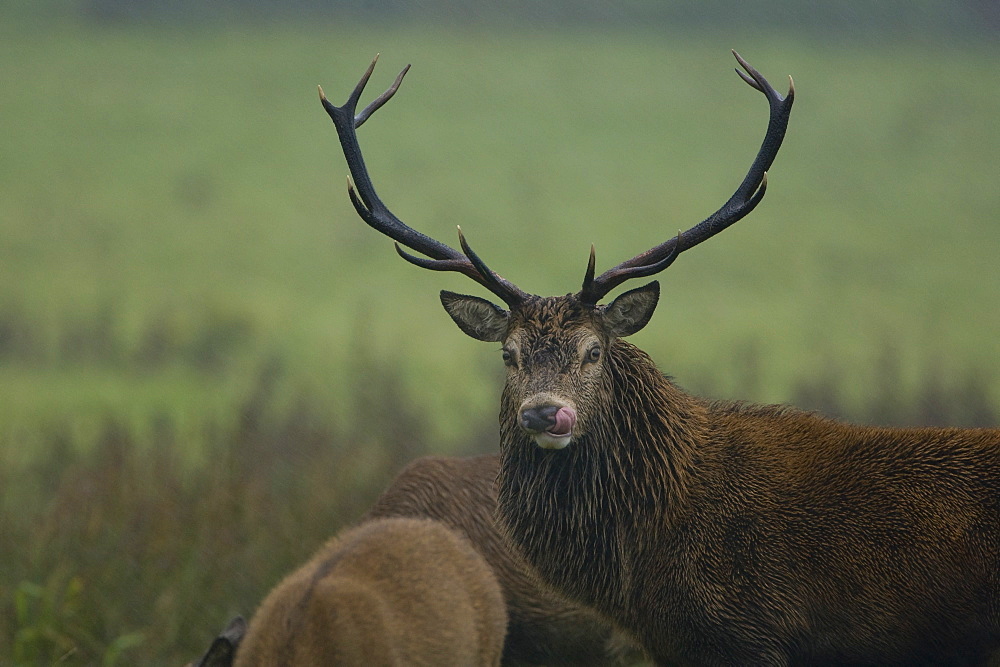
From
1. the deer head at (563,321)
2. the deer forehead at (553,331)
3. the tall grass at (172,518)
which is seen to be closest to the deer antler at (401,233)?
the deer head at (563,321)

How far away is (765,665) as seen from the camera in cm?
446

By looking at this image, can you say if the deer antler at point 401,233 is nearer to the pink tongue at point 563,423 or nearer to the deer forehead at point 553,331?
the deer forehead at point 553,331

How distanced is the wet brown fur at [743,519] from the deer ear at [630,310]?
0.17 feet

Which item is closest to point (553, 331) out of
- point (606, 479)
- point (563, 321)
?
point (563, 321)

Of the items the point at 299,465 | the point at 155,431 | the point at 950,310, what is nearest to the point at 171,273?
the point at 155,431

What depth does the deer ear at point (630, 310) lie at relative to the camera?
4887 mm

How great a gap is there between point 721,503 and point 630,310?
893mm

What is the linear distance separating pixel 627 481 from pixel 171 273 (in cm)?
678

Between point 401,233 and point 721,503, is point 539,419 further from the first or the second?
point 401,233

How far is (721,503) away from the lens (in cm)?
471

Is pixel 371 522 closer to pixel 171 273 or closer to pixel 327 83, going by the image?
pixel 171 273

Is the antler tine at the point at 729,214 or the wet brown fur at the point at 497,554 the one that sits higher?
the antler tine at the point at 729,214

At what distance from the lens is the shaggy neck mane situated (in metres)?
4.82

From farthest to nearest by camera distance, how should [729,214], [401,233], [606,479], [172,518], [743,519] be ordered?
[172,518] → [401,233] → [729,214] → [606,479] → [743,519]
